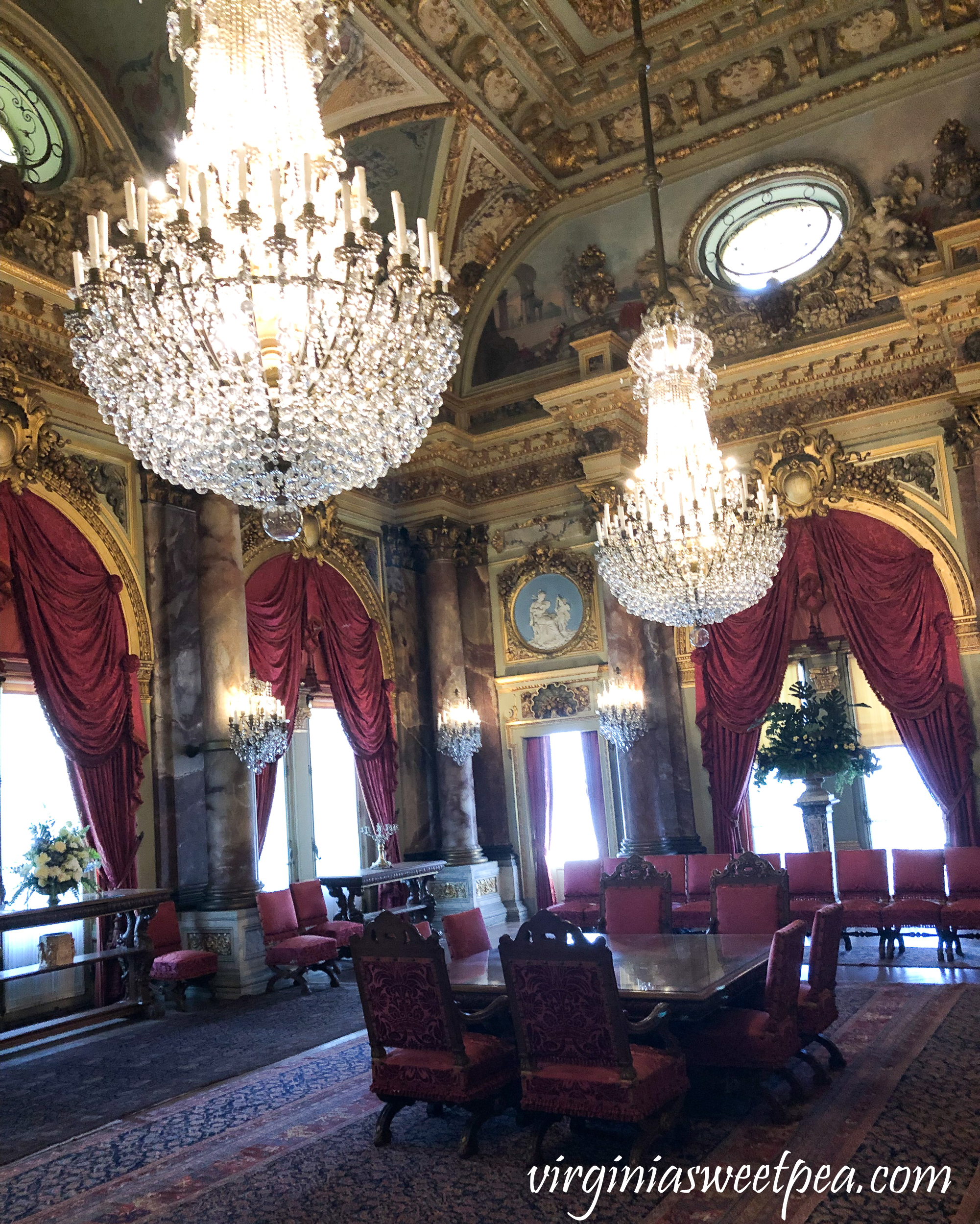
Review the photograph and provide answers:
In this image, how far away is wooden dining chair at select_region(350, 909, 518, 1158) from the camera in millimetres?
4406

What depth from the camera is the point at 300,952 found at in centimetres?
812

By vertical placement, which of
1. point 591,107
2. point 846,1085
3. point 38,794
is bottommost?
point 846,1085

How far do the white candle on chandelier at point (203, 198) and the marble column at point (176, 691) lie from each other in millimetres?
4741

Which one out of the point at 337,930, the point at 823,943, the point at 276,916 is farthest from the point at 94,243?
the point at 337,930

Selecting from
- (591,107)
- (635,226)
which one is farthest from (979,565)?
(591,107)

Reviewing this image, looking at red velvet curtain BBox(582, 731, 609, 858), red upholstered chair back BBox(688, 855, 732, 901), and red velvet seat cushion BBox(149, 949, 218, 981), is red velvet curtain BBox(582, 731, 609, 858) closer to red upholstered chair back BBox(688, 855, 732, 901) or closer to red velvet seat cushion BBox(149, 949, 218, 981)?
red upholstered chair back BBox(688, 855, 732, 901)

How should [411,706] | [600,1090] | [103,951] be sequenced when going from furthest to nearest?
[411,706] → [103,951] → [600,1090]

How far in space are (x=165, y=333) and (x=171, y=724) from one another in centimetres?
504

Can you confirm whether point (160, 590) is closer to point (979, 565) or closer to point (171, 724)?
point (171, 724)

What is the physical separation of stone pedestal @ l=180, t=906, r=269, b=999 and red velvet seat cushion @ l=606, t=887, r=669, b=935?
3.09 m

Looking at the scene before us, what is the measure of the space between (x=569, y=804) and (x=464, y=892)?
5.23ft

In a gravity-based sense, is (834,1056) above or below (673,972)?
below

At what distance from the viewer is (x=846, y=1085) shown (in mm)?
4902

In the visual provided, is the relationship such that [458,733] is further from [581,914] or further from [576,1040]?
[576,1040]
